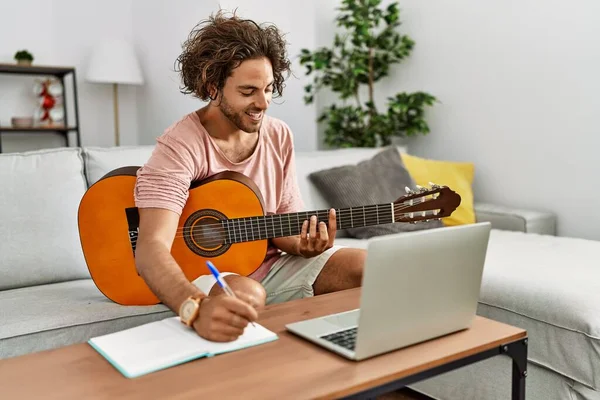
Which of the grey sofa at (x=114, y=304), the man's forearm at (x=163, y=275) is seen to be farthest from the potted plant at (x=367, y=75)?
the man's forearm at (x=163, y=275)

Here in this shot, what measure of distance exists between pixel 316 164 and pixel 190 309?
164 centimetres

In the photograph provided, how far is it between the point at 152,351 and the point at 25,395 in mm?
205

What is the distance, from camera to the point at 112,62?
4344 mm

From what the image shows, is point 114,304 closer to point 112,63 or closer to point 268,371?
point 268,371

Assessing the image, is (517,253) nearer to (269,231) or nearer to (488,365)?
(488,365)

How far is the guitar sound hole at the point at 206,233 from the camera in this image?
1.66 metres

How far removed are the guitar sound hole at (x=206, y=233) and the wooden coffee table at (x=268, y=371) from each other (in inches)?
19.2

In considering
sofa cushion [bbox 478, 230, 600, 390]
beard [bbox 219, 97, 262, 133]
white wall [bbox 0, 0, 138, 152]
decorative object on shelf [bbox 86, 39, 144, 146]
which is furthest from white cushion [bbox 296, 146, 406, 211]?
white wall [bbox 0, 0, 138, 152]

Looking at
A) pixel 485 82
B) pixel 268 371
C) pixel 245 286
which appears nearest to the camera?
pixel 268 371

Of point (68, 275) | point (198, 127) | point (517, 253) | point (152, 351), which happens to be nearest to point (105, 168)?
point (68, 275)

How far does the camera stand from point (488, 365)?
1900 millimetres

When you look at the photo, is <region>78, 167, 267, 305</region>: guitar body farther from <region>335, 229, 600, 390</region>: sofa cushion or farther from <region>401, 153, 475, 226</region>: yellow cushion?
<region>401, 153, 475, 226</region>: yellow cushion

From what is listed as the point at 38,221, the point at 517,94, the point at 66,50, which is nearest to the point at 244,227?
the point at 38,221

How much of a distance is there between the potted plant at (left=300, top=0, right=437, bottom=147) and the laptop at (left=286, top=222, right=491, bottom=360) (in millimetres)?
2162
